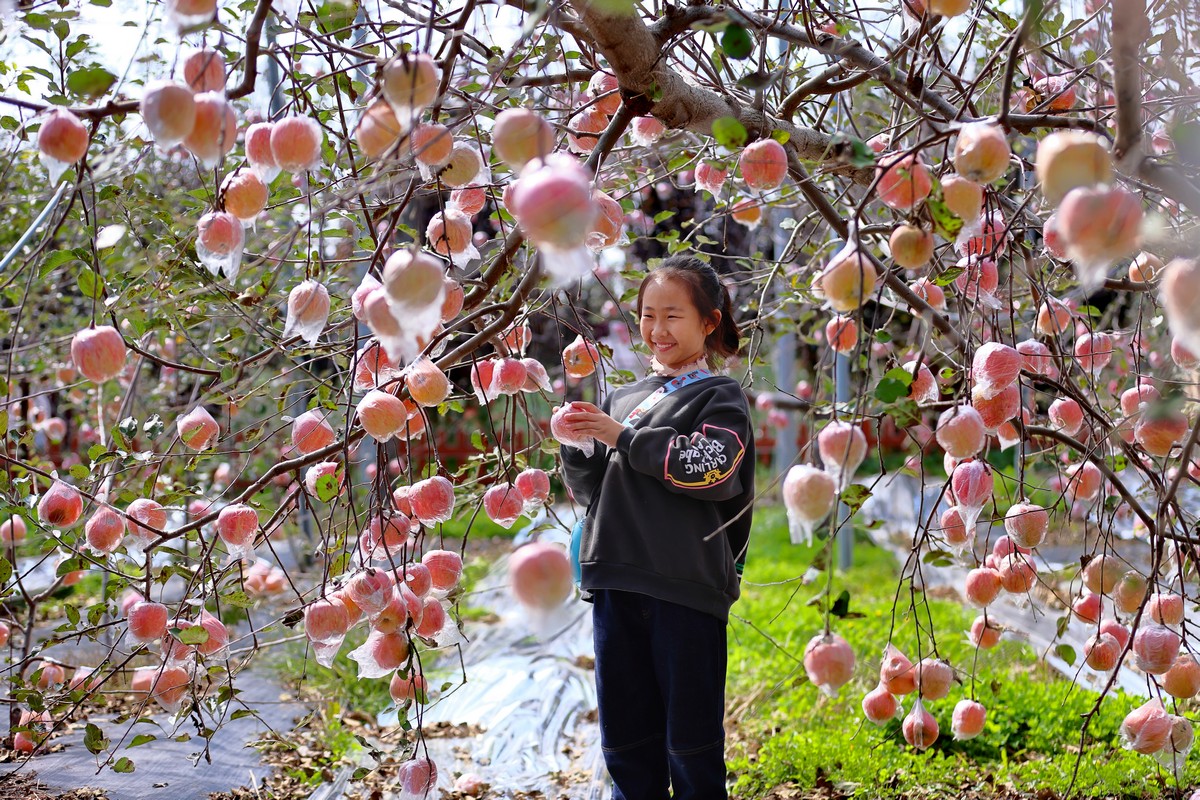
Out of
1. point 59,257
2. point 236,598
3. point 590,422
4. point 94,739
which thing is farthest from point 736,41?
point 94,739

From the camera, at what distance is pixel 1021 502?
1197mm

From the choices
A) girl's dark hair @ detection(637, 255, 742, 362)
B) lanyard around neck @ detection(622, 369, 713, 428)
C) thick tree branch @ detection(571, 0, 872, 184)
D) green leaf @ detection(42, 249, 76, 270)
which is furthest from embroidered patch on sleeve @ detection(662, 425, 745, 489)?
green leaf @ detection(42, 249, 76, 270)

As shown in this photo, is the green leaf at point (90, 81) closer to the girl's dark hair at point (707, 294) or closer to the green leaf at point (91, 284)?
the green leaf at point (91, 284)

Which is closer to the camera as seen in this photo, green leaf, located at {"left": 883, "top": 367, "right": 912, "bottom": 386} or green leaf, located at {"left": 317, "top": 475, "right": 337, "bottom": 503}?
green leaf, located at {"left": 883, "top": 367, "right": 912, "bottom": 386}

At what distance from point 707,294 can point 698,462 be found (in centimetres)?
31

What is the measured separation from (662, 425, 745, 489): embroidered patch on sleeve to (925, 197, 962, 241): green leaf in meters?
0.53

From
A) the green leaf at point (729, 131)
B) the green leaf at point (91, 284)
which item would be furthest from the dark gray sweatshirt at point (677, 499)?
the green leaf at point (91, 284)

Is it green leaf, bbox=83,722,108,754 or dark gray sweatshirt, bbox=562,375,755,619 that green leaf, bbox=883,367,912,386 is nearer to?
dark gray sweatshirt, bbox=562,375,755,619

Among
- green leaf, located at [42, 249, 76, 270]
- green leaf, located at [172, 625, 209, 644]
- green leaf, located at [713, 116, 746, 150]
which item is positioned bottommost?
green leaf, located at [172, 625, 209, 644]

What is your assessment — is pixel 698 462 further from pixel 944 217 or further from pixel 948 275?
pixel 944 217

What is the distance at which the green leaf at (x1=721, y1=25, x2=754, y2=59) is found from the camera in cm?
79

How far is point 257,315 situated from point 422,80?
822mm

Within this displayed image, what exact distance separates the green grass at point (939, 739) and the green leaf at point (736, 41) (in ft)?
2.39

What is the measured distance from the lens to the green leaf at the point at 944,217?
32.6 inches
